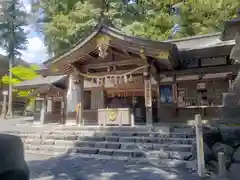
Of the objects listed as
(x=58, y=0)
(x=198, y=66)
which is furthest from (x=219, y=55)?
(x=58, y=0)

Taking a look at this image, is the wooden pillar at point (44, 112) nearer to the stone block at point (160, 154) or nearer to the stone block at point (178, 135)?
the stone block at point (178, 135)

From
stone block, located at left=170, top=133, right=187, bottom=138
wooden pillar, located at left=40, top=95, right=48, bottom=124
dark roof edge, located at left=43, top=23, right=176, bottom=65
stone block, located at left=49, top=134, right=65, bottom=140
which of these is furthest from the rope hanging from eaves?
wooden pillar, located at left=40, top=95, right=48, bottom=124

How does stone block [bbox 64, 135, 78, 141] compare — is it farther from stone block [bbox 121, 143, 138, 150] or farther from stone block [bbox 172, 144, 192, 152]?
stone block [bbox 172, 144, 192, 152]

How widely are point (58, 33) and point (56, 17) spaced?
1708mm

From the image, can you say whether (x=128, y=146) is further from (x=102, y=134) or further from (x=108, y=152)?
(x=102, y=134)

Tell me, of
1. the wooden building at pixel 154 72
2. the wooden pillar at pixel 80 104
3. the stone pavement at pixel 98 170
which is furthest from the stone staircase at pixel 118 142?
the wooden building at pixel 154 72

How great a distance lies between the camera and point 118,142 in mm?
8344

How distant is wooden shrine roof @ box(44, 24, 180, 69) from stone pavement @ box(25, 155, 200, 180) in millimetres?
5009

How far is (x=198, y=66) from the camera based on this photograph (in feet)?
37.8

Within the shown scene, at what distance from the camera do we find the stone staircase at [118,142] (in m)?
7.30

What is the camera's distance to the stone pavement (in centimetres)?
526

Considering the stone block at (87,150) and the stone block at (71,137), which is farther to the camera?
the stone block at (71,137)

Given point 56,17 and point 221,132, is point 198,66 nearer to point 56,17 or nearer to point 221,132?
point 221,132

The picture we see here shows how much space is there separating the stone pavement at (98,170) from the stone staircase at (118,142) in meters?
0.74
